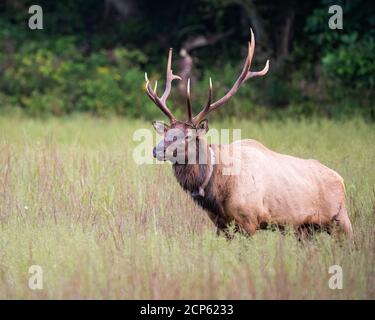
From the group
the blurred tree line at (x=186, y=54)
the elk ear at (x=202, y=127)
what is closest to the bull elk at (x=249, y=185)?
the elk ear at (x=202, y=127)

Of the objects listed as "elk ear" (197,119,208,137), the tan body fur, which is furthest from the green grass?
"elk ear" (197,119,208,137)

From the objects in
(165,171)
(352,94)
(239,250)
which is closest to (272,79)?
(352,94)

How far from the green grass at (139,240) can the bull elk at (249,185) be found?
0.22 meters

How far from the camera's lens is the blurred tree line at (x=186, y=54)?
16312 millimetres

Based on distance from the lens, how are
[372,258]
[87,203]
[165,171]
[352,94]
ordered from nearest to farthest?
[372,258] < [87,203] < [165,171] < [352,94]

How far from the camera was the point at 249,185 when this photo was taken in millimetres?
7645

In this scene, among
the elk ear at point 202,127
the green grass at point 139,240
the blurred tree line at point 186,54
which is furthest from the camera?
the blurred tree line at point 186,54

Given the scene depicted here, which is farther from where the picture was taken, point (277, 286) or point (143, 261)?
point (143, 261)

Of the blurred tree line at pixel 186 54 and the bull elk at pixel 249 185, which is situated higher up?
the blurred tree line at pixel 186 54

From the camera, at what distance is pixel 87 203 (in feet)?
28.5

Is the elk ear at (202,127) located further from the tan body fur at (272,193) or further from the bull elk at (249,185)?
the tan body fur at (272,193)

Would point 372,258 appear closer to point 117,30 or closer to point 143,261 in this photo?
point 143,261

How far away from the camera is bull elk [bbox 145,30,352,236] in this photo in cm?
752

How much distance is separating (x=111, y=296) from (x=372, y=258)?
1.93 metres
